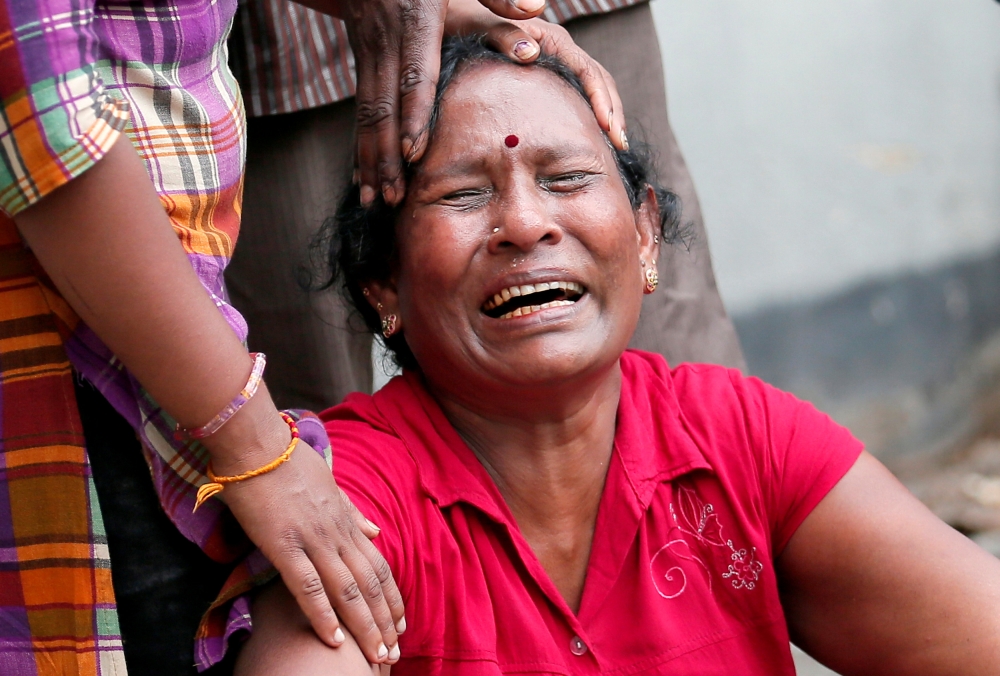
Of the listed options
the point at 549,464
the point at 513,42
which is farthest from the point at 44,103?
the point at 549,464

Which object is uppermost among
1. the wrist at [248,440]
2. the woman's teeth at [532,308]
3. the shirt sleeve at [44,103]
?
the shirt sleeve at [44,103]

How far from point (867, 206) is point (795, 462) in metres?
2.44

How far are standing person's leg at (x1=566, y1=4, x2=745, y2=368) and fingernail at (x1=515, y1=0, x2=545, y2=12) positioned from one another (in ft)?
1.96

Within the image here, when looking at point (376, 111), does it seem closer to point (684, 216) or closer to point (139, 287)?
point (139, 287)

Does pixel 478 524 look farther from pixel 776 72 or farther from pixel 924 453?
pixel 924 453

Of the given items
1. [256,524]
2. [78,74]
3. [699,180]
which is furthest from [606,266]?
[699,180]

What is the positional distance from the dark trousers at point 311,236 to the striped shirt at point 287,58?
8 centimetres

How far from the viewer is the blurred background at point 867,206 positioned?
3943 millimetres

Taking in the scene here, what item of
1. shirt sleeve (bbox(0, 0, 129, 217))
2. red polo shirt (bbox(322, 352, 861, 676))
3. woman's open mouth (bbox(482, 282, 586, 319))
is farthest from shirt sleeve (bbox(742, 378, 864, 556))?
shirt sleeve (bbox(0, 0, 129, 217))

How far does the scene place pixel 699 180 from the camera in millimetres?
3973

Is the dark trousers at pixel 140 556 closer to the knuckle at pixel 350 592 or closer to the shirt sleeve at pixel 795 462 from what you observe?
the knuckle at pixel 350 592

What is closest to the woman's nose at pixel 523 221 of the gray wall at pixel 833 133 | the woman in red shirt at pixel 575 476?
the woman in red shirt at pixel 575 476

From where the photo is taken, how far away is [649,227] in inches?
92.8

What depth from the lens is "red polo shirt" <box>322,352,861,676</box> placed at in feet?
6.12
